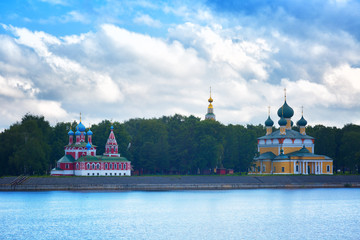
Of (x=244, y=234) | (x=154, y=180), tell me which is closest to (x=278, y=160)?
(x=154, y=180)

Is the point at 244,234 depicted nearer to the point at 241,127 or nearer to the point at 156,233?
the point at 156,233

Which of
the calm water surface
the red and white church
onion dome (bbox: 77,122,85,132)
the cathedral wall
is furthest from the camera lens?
the cathedral wall

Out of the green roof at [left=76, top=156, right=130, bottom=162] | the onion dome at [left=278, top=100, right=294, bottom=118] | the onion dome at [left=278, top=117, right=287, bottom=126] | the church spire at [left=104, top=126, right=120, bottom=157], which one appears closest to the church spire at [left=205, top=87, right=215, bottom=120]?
the onion dome at [left=278, top=100, right=294, bottom=118]

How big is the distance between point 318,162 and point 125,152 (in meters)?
36.8

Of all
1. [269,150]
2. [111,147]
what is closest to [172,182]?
[111,147]

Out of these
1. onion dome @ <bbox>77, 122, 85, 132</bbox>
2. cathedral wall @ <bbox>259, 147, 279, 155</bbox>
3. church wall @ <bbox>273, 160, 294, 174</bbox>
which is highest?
onion dome @ <bbox>77, 122, 85, 132</bbox>

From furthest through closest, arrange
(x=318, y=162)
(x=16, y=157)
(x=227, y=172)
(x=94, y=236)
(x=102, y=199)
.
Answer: (x=227, y=172) < (x=318, y=162) < (x=16, y=157) < (x=102, y=199) < (x=94, y=236)

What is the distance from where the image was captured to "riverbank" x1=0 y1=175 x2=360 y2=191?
91625 mm

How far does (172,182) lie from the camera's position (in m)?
99.2

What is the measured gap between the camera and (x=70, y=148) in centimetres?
10606

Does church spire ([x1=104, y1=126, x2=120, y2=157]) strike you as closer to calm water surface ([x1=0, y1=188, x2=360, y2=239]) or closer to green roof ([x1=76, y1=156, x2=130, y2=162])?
green roof ([x1=76, y1=156, x2=130, y2=162])

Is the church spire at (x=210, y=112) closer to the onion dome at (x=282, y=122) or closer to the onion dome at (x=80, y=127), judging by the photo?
the onion dome at (x=282, y=122)

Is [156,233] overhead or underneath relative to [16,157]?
underneath

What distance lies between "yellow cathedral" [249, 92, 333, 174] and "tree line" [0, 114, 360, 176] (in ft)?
Result: 8.58
